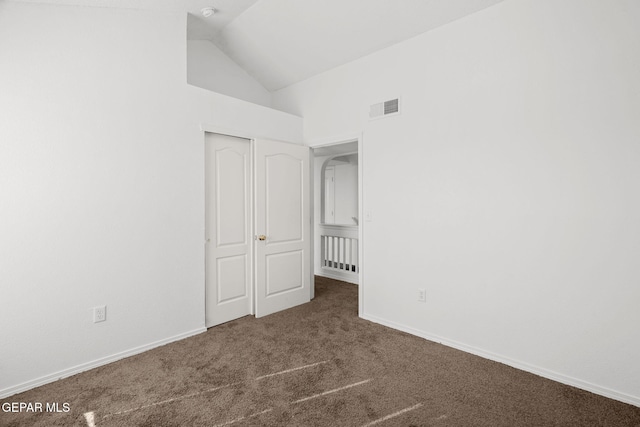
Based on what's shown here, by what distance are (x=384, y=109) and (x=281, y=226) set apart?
5.72 feet

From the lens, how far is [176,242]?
294cm

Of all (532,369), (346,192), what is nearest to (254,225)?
(532,369)

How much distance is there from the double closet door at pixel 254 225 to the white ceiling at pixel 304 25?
1081mm

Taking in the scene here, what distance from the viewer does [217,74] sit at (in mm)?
3949

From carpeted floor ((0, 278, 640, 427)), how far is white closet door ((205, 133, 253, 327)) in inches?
20.4

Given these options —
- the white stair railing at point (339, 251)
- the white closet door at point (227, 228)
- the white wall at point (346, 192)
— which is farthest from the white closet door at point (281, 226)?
the white wall at point (346, 192)

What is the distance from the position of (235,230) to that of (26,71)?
2.06 metres

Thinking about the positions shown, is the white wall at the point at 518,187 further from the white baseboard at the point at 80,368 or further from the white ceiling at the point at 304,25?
the white baseboard at the point at 80,368

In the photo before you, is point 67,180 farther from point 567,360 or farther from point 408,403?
point 567,360

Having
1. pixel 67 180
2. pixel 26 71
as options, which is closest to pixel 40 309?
pixel 67 180

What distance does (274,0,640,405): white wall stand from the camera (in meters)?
2.06

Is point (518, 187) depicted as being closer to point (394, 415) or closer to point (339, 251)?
point (394, 415)

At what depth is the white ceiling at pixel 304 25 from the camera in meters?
2.71

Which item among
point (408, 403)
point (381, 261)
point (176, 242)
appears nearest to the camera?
point (408, 403)
